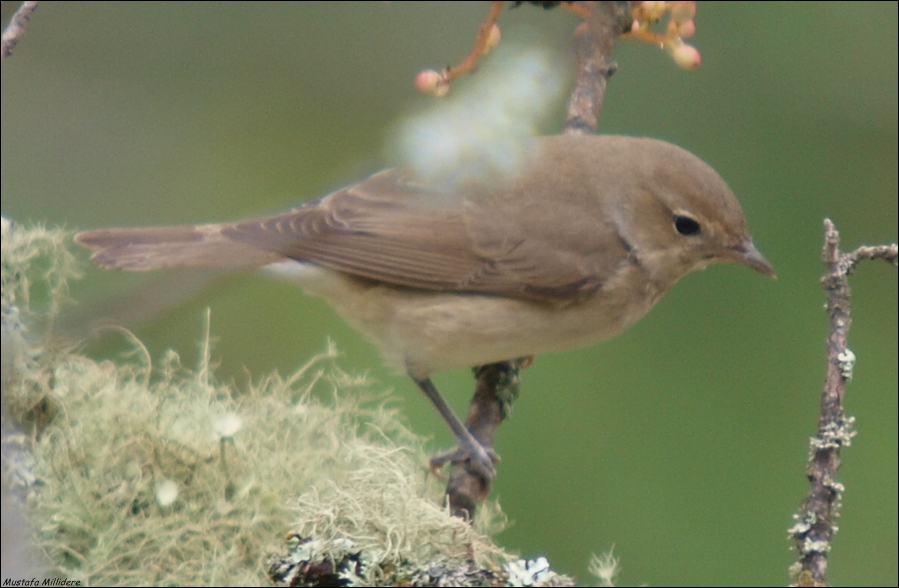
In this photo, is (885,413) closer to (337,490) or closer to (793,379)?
(793,379)

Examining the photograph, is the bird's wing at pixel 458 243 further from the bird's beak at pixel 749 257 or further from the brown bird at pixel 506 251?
the bird's beak at pixel 749 257

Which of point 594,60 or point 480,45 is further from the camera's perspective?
point 594,60

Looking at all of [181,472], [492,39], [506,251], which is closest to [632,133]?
[506,251]

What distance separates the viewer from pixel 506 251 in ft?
8.59

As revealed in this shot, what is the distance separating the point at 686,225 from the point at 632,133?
946mm

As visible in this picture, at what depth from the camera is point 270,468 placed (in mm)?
1444

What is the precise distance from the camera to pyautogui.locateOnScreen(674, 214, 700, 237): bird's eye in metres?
2.57

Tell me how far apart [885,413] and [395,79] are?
185cm

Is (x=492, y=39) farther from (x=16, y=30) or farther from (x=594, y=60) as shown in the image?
(x=16, y=30)

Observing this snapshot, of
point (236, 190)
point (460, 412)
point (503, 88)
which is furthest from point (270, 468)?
point (236, 190)

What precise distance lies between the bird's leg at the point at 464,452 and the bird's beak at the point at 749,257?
754mm

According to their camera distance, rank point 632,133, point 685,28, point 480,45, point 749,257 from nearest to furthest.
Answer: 1. point 480,45
2. point 685,28
3. point 749,257
4. point 632,133

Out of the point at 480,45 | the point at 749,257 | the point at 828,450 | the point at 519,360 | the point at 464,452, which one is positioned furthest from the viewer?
the point at 519,360

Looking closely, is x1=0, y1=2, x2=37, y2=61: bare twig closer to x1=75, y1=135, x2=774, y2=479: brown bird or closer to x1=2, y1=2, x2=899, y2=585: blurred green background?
x1=2, y1=2, x2=899, y2=585: blurred green background
